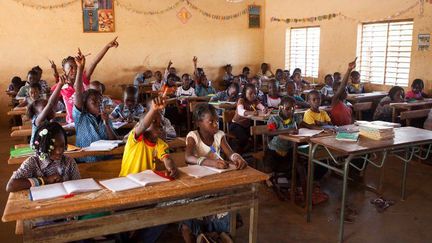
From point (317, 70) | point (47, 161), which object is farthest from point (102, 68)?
point (47, 161)

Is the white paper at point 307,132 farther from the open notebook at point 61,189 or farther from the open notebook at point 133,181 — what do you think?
the open notebook at point 61,189

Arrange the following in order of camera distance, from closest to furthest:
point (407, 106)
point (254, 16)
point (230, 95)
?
point (407, 106), point (230, 95), point (254, 16)

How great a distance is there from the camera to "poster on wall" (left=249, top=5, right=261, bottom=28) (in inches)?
414

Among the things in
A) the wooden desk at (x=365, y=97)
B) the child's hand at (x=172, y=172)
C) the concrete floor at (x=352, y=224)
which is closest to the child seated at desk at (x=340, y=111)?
the concrete floor at (x=352, y=224)

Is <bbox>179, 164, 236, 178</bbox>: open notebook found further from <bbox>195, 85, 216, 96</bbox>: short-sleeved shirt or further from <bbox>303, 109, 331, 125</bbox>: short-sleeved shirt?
<bbox>195, 85, 216, 96</bbox>: short-sleeved shirt

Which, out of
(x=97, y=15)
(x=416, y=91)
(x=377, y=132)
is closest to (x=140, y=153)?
(x=377, y=132)

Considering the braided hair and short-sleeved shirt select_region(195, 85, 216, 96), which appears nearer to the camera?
the braided hair

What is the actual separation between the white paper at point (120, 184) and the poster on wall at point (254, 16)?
355 inches

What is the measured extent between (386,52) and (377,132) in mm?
4729

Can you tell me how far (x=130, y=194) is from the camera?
197cm

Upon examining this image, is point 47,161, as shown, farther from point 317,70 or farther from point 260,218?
point 317,70

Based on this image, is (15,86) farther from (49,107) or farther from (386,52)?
(386,52)

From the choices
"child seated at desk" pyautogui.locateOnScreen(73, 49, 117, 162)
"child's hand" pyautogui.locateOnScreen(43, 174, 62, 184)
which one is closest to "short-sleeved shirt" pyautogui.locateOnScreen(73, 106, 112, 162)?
"child seated at desk" pyautogui.locateOnScreen(73, 49, 117, 162)

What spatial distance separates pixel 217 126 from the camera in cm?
273
